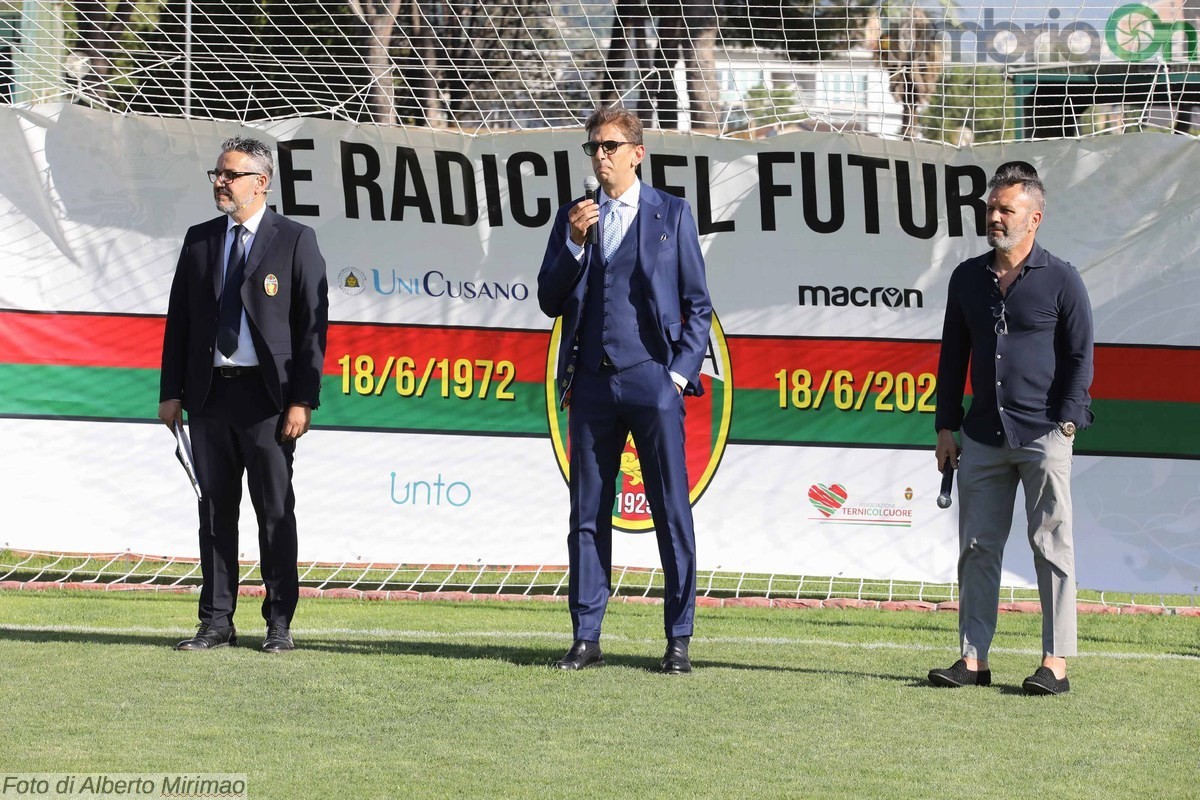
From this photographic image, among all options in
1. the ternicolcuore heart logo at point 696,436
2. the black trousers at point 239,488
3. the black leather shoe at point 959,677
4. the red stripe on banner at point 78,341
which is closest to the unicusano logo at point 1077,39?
the ternicolcuore heart logo at point 696,436

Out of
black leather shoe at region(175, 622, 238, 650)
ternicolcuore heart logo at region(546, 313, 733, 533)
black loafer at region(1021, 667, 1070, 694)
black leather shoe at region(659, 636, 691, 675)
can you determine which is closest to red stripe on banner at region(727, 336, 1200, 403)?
ternicolcuore heart logo at region(546, 313, 733, 533)

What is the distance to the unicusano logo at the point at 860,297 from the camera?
26.1ft

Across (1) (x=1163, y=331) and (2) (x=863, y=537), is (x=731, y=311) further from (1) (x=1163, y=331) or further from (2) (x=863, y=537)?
(1) (x=1163, y=331)

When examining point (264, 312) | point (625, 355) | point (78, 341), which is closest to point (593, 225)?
point (625, 355)

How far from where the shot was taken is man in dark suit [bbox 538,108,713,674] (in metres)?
5.50

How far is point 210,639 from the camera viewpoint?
5.84 meters

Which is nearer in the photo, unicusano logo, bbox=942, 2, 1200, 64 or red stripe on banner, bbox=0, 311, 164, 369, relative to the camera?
unicusano logo, bbox=942, 2, 1200, 64

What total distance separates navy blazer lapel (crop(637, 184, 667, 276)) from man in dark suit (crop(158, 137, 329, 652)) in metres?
1.34

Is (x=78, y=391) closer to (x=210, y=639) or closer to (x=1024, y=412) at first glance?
(x=210, y=639)

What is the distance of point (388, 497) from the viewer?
821 centimetres

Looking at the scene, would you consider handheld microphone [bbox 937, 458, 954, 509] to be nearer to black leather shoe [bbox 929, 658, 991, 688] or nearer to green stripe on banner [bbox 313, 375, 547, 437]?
black leather shoe [bbox 929, 658, 991, 688]

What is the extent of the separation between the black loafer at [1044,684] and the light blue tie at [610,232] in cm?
214

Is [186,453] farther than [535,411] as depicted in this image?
No

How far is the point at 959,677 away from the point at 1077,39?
14.3 ft
